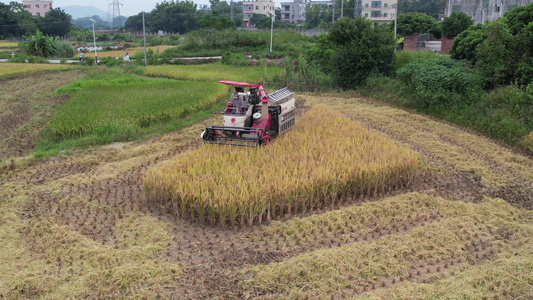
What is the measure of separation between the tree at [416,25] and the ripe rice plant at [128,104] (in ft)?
56.8

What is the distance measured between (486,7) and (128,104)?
23.6 meters

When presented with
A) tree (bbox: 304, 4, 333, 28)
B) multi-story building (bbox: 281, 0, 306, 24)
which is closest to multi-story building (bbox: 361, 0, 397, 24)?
tree (bbox: 304, 4, 333, 28)

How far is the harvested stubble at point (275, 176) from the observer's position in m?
5.54

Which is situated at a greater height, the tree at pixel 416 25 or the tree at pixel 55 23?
the tree at pixel 55 23

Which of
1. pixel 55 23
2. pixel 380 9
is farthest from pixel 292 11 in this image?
pixel 55 23

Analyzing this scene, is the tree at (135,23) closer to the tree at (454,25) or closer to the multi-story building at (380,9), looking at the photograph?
the multi-story building at (380,9)

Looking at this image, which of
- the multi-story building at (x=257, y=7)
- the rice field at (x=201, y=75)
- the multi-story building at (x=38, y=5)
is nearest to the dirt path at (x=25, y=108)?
the rice field at (x=201, y=75)

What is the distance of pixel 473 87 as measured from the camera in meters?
11.5

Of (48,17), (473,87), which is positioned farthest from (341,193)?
(48,17)

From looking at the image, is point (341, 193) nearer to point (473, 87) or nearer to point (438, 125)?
point (438, 125)

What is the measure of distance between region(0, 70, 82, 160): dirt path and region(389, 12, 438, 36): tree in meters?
21.2

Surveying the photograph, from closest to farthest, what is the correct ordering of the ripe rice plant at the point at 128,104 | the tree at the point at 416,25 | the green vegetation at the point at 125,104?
1. the green vegetation at the point at 125,104
2. the ripe rice plant at the point at 128,104
3. the tree at the point at 416,25

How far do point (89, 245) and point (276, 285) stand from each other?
2.36 m

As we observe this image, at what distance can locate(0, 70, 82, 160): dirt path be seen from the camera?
31.3 feet
